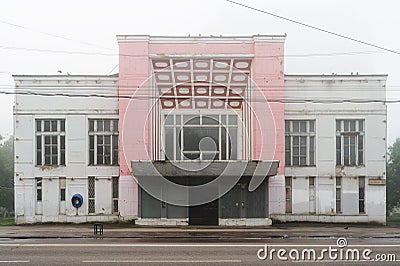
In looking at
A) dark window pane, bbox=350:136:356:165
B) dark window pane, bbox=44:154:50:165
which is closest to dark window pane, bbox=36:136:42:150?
dark window pane, bbox=44:154:50:165

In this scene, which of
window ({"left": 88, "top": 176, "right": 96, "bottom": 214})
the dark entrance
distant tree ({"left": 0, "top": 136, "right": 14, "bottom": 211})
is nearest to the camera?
the dark entrance

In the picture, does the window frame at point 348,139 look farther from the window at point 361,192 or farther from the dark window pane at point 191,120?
the dark window pane at point 191,120

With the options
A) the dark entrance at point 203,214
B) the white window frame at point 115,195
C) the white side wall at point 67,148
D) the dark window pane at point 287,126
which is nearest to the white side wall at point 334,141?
the dark window pane at point 287,126

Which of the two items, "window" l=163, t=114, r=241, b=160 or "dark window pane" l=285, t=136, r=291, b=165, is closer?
"window" l=163, t=114, r=241, b=160

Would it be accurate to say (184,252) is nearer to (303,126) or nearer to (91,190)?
(91,190)

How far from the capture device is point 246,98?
2738cm

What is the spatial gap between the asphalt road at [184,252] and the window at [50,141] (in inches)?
354

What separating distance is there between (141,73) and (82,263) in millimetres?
15020

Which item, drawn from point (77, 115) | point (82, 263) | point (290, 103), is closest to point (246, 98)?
point (290, 103)

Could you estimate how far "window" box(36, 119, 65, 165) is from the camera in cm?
2753

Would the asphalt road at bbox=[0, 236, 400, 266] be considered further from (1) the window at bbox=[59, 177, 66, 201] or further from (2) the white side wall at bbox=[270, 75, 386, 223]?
(2) the white side wall at bbox=[270, 75, 386, 223]

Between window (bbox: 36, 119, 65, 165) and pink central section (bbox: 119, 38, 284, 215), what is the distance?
324cm

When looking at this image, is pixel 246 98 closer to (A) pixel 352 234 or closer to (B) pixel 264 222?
(B) pixel 264 222

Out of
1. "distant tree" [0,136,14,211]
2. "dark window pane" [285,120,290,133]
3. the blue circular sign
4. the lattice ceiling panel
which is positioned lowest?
"distant tree" [0,136,14,211]
